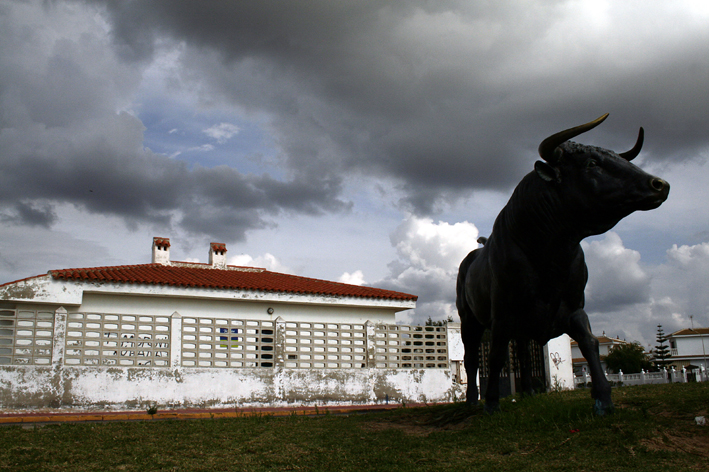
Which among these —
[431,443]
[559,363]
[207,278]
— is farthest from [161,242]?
[431,443]

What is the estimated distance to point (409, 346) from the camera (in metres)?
13.8

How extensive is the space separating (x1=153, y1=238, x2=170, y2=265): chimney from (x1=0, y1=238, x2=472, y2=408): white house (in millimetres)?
2353

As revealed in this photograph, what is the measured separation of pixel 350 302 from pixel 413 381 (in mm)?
3776

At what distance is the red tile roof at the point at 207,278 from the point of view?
47.2 ft

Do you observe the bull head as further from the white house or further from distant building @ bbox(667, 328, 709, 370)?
distant building @ bbox(667, 328, 709, 370)

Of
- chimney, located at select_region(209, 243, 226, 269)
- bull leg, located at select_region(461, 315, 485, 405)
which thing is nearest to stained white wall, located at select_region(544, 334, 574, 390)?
bull leg, located at select_region(461, 315, 485, 405)

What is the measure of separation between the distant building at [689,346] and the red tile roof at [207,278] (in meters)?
51.2

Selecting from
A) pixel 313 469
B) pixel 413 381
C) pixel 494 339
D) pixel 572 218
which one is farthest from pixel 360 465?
pixel 413 381

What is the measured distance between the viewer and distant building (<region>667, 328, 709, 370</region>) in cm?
5678

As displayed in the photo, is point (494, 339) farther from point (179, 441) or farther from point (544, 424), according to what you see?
point (179, 441)

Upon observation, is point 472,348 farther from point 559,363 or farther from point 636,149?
point 559,363

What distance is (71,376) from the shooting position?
10875 mm

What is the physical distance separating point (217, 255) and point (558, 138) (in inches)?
706

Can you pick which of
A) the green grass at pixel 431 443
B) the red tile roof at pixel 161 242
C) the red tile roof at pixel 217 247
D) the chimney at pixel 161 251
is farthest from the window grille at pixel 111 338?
the red tile roof at pixel 217 247
